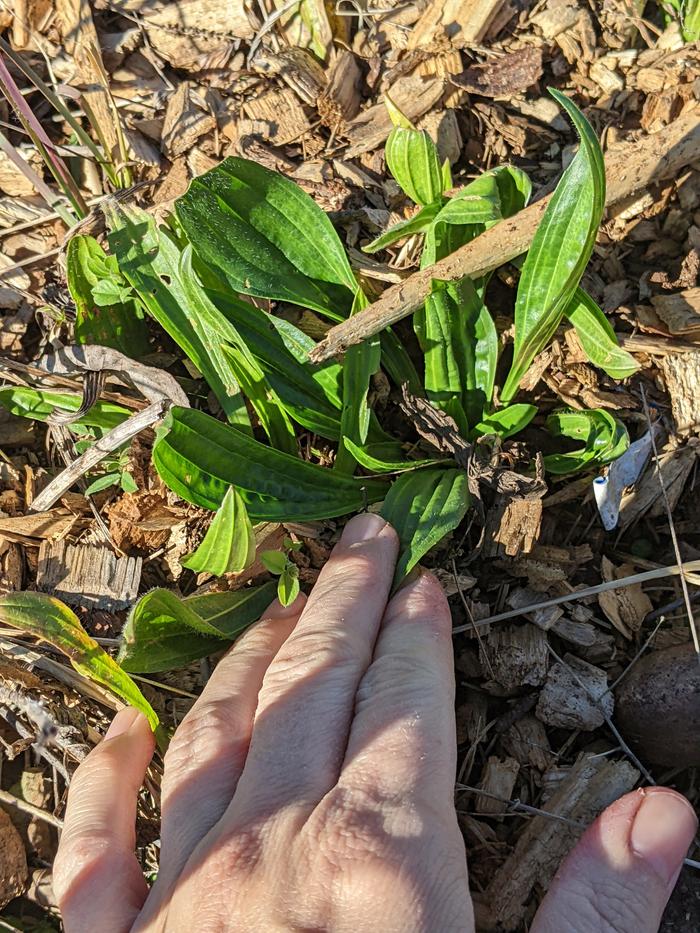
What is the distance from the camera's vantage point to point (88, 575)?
8.49ft

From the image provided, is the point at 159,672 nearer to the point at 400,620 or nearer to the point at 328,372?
the point at 400,620

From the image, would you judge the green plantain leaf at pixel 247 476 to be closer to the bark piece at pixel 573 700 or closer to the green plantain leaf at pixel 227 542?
the green plantain leaf at pixel 227 542

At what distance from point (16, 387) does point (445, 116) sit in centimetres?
174

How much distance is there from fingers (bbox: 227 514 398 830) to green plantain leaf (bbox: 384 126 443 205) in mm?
1072

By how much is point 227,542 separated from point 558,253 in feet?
4.02

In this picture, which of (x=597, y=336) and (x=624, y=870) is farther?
(x=597, y=336)

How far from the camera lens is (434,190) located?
7.98 ft

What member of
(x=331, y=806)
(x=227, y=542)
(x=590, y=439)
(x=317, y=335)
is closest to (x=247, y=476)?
(x=227, y=542)

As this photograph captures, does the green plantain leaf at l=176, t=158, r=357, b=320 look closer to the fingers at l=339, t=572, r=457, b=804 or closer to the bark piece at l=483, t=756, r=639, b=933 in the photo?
the fingers at l=339, t=572, r=457, b=804

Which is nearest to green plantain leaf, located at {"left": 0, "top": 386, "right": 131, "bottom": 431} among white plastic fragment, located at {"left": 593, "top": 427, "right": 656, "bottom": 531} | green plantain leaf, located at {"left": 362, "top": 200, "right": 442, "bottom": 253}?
green plantain leaf, located at {"left": 362, "top": 200, "right": 442, "bottom": 253}

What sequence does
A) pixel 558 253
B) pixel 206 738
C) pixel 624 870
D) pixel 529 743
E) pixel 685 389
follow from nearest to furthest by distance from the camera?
pixel 624 870 → pixel 206 738 → pixel 558 253 → pixel 529 743 → pixel 685 389

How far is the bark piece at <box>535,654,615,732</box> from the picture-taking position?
7.89 feet

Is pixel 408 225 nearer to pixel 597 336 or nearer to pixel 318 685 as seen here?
pixel 597 336

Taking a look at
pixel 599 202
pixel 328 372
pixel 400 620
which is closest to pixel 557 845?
pixel 400 620
